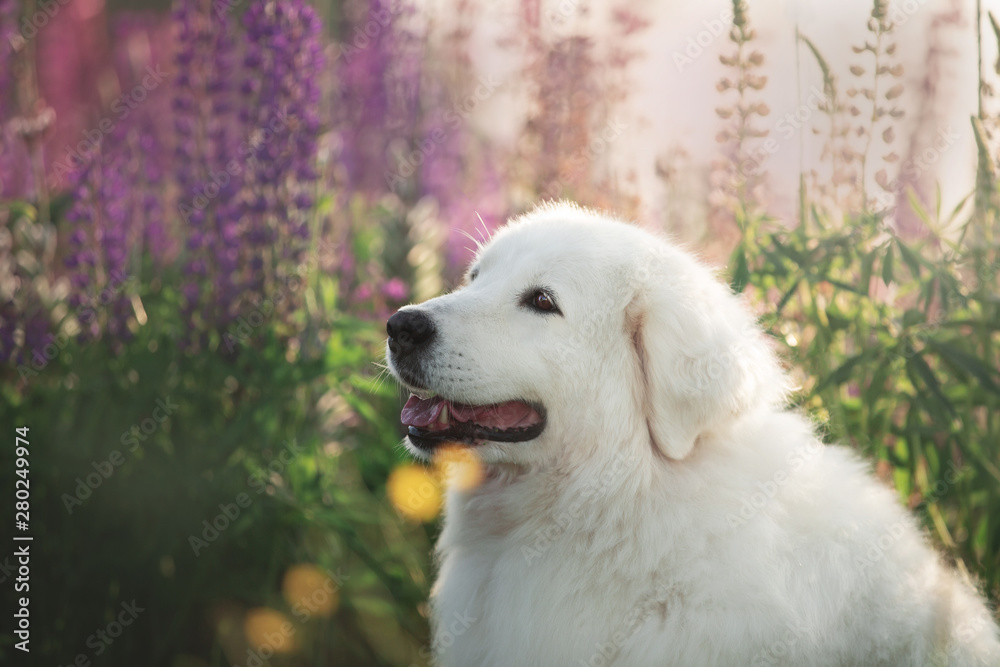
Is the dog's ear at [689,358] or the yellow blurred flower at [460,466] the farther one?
the yellow blurred flower at [460,466]

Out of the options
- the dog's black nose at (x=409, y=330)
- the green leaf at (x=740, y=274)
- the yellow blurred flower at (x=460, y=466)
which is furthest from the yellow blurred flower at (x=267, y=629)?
the green leaf at (x=740, y=274)

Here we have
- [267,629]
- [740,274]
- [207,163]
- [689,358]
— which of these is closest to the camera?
[689,358]

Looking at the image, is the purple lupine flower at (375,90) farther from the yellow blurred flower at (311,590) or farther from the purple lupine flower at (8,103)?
the yellow blurred flower at (311,590)

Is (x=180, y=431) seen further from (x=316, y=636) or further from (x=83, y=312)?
(x=316, y=636)

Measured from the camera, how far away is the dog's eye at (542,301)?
6.79 ft

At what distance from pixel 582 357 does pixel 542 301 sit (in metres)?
0.21

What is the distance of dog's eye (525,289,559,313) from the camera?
6.79 feet

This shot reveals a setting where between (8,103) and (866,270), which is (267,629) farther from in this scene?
(8,103)

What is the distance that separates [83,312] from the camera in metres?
2.92

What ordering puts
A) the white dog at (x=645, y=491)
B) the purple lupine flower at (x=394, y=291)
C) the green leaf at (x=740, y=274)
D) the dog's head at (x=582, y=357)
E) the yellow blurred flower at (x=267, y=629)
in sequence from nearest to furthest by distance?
the white dog at (x=645, y=491)
the dog's head at (x=582, y=357)
the green leaf at (x=740, y=274)
the yellow blurred flower at (x=267, y=629)
the purple lupine flower at (x=394, y=291)

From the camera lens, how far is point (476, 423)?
2.03m

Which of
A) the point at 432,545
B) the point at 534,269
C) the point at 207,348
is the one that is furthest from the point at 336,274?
the point at 534,269

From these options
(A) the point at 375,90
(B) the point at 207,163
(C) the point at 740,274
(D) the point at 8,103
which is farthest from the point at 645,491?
(D) the point at 8,103

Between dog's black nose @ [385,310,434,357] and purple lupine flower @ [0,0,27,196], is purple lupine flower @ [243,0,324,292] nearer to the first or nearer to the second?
purple lupine flower @ [0,0,27,196]
